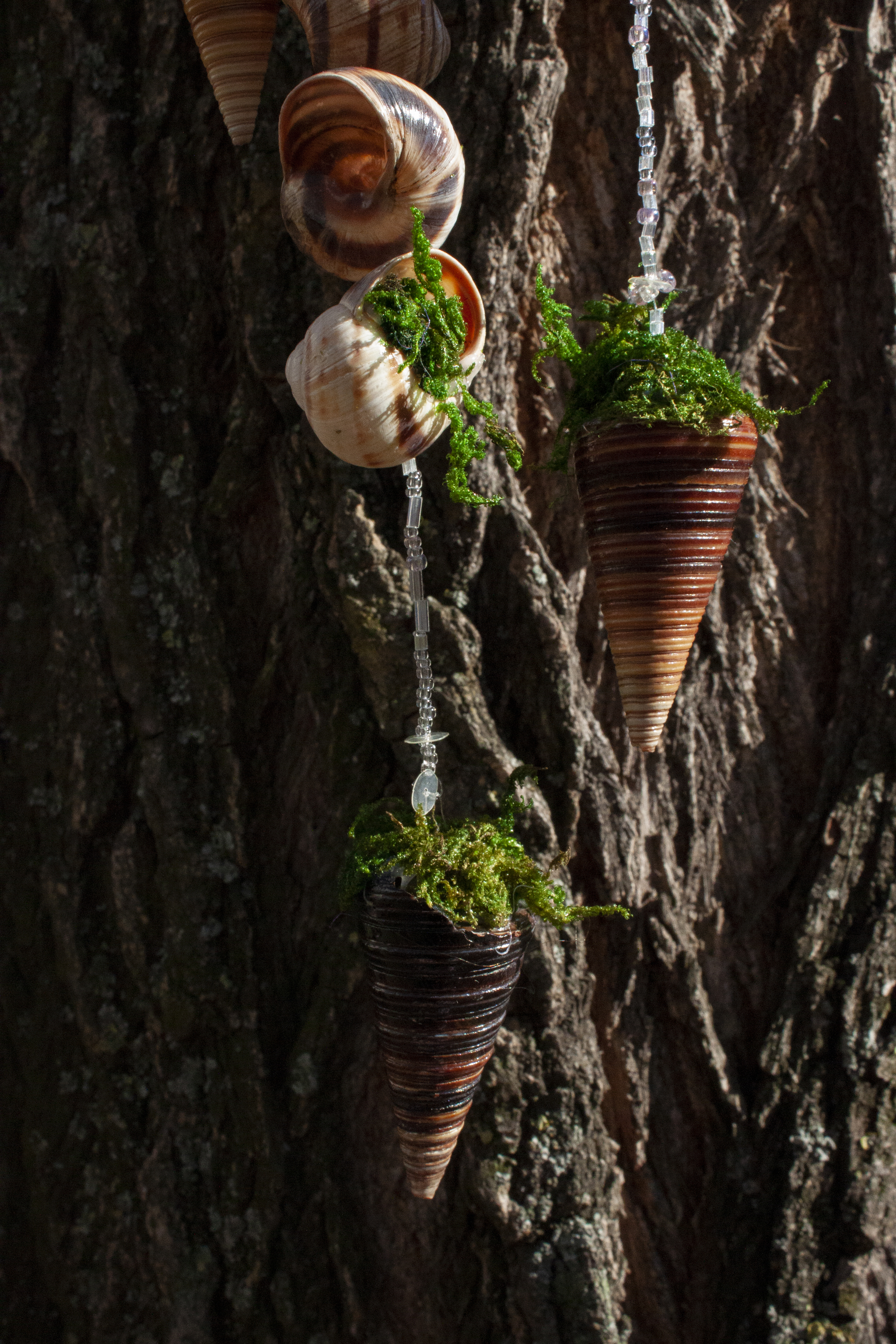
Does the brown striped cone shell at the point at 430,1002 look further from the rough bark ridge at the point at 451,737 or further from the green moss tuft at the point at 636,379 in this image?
the green moss tuft at the point at 636,379

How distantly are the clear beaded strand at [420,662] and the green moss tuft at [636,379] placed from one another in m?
0.22

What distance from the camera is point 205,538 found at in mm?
1926

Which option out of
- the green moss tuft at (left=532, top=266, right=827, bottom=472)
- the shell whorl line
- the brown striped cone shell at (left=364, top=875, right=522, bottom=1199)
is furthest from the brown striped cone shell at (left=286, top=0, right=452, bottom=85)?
the brown striped cone shell at (left=364, top=875, right=522, bottom=1199)

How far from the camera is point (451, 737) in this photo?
1.77m

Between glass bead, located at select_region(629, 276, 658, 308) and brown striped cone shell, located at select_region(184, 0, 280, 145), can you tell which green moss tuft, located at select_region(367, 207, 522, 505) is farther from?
brown striped cone shell, located at select_region(184, 0, 280, 145)

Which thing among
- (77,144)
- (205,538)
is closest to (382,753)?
(205,538)

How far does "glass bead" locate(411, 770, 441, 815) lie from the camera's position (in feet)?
4.75

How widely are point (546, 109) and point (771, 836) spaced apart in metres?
1.52

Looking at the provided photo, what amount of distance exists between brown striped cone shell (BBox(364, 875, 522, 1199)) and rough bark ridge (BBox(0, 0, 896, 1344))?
0.35m

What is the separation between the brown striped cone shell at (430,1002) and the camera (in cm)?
132

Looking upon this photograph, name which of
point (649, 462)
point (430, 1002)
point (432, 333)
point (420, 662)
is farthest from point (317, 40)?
point (430, 1002)

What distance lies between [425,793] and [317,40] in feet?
3.86

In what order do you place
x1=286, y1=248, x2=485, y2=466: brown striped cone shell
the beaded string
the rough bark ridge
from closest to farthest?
x1=286, y1=248, x2=485, y2=466: brown striped cone shell, the beaded string, the rough bark ridge

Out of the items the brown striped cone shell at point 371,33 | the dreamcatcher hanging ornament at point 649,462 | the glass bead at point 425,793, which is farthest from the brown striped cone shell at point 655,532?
the brown striped cone shell at point 371,33
